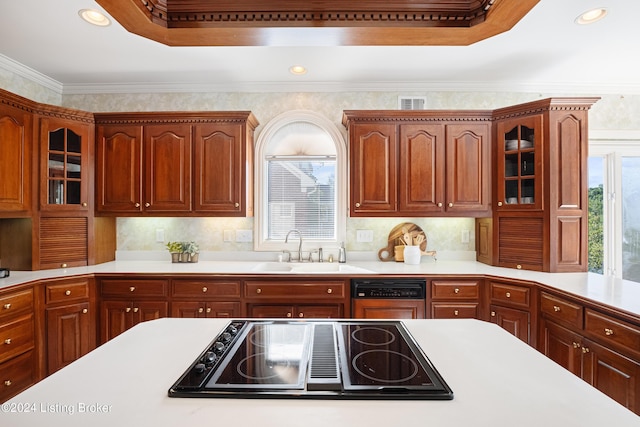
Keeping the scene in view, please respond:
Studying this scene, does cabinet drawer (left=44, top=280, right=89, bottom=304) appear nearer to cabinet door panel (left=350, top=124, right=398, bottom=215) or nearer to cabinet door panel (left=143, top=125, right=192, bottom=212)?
cabinet door panel (left=143, top=125, right=192, bottom=212)

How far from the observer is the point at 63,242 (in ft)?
9.73

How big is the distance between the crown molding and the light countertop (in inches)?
68.3

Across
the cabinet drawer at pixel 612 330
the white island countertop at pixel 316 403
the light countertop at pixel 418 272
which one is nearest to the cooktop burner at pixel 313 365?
the white island countertop at pixel 316 403

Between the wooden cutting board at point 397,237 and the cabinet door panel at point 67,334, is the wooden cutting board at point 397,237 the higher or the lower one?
the higher one

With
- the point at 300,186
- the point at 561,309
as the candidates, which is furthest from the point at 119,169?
the point at 561,309

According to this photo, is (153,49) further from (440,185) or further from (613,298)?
(613,298)

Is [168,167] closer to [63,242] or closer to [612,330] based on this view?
[63,242]

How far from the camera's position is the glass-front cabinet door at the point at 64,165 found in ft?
9.37

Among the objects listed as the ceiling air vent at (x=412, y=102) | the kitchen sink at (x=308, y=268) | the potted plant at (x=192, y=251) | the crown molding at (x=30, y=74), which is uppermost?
the crown molding at (x=30, y=74)

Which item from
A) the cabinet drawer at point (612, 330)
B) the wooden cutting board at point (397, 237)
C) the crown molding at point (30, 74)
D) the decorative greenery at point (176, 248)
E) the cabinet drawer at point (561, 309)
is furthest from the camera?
the wooden cutting board at point (397, 237)

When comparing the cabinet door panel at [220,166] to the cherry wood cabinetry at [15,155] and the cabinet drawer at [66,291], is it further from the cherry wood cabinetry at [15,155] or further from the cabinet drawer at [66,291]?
the cherry wood cabinetry at [15,155]

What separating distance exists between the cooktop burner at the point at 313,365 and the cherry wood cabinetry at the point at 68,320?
2129 millimetres

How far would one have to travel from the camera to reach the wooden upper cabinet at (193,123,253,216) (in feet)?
10.1

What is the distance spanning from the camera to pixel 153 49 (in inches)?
106
